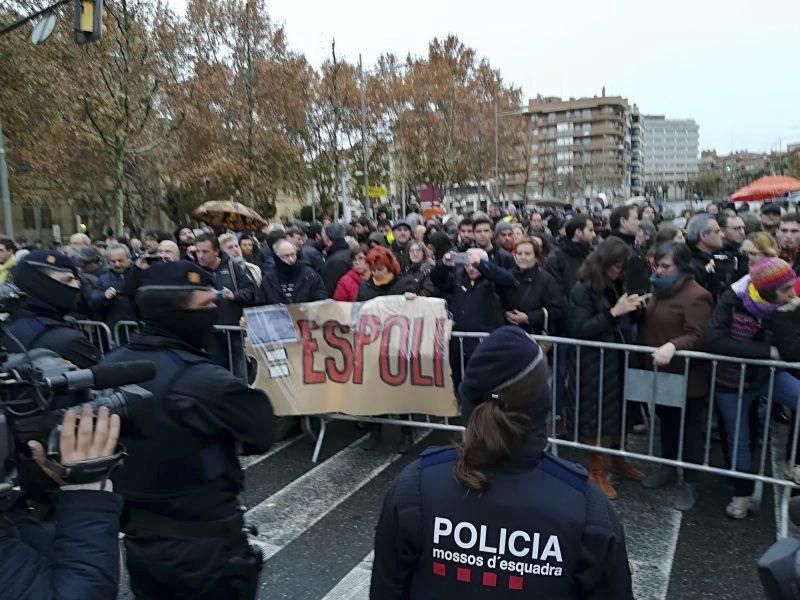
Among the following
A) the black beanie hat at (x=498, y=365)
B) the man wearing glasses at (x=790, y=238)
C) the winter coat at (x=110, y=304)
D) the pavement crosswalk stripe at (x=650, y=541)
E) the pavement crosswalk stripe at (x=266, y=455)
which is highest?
the man wearing glasses at (x=790, y=238)

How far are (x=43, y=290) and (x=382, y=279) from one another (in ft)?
10.3

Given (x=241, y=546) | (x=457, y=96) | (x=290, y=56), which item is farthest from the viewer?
(x=457, y=96)

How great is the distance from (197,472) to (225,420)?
24 cm

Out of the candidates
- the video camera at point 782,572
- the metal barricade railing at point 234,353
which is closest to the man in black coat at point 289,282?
the metal barricade railing at point 234,353

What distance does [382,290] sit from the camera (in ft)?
20.8

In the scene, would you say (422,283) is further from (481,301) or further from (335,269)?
(335,269)

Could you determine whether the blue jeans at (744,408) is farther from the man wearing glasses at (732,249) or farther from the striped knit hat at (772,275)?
the man wearing glasses at (732,249)

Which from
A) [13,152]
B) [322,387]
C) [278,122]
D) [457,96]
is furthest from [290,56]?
[322,387]

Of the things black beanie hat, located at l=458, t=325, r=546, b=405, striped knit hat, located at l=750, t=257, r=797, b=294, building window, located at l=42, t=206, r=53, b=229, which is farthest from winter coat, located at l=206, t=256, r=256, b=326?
building window, located at l=42, t=206, r=53, b=229

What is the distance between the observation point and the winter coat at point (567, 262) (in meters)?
7.08

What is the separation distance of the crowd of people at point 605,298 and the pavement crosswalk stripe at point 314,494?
1.18ft

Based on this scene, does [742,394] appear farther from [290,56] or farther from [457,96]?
[457,96]

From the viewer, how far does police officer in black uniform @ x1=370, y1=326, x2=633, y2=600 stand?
5.74 ft

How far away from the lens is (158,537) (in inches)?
102
